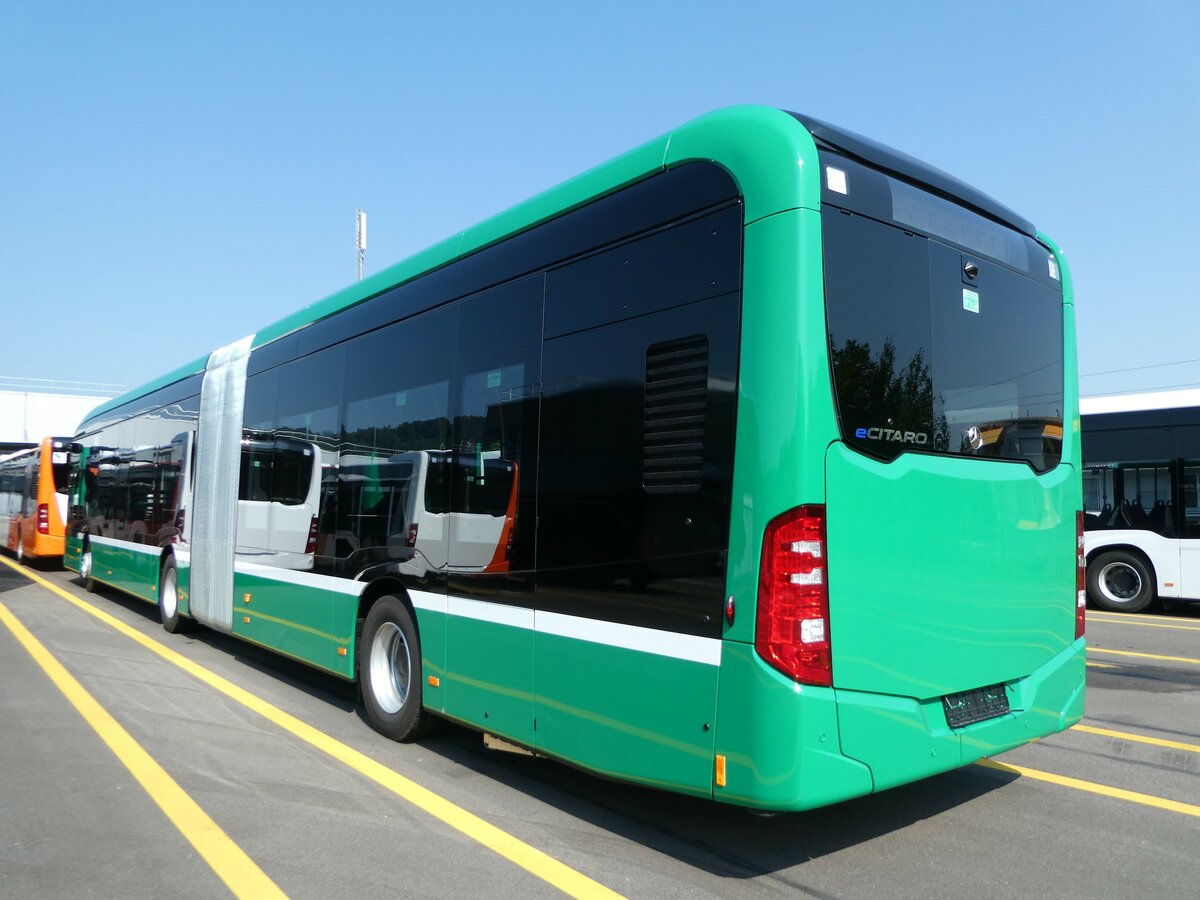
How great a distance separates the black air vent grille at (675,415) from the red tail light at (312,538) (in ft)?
13.5

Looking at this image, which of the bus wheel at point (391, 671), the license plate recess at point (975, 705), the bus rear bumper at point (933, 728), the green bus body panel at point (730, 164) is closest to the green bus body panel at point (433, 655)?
the bus wheel at point (391, 671)

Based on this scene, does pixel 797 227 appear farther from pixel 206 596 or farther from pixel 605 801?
pixel 206 596

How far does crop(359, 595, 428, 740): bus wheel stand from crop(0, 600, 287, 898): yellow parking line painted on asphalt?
139 centimetres

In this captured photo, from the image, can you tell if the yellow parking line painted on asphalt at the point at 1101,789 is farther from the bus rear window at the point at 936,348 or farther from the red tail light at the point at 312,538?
the red tail light at the point at 312,538

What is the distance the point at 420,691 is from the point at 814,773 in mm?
3112

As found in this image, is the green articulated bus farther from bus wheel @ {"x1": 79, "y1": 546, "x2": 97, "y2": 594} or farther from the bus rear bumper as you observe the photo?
bus wheel @ {"x1": 79, "y1": 546, "x2": 97, "y2": 594}

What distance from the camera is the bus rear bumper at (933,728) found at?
12.1 feet

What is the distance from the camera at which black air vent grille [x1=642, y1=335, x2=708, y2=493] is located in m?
3.89

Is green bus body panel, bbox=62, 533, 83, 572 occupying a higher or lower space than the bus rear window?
lower

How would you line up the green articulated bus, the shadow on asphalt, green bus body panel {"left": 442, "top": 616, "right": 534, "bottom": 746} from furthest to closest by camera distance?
A: green bus body panel {"left": 442, "top": 616, "right": 534, "bottom": 746} < the shadow on asphalt < the green articulated bus

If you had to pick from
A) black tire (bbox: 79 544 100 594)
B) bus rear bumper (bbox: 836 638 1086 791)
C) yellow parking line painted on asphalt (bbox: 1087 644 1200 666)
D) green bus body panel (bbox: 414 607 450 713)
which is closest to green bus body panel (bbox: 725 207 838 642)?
bus rear bumper (bbox: 836 638 1086 791)

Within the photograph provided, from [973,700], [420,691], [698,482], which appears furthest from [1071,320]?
[420,691]

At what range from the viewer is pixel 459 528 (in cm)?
546

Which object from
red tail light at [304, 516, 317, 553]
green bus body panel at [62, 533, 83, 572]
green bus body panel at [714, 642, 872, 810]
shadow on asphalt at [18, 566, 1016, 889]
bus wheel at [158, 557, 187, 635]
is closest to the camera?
green bus body panel at [714, 642, 872, 810]
